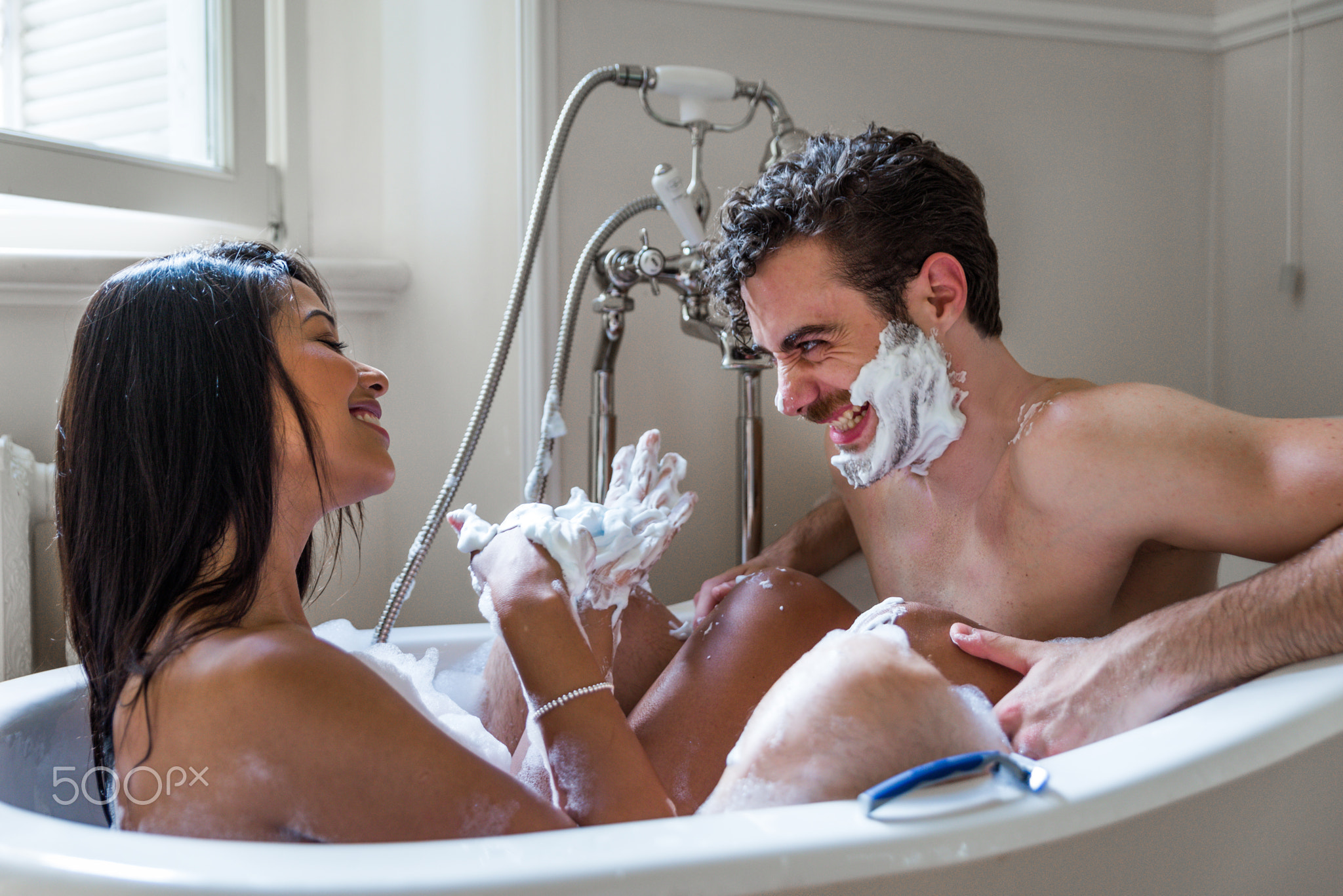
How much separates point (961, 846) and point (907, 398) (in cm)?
61

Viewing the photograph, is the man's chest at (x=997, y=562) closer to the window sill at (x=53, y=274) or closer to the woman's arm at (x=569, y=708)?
the woman's arm at (x=569, y=708)

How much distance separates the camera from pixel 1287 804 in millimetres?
773

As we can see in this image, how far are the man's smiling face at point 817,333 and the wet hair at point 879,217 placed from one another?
2cm

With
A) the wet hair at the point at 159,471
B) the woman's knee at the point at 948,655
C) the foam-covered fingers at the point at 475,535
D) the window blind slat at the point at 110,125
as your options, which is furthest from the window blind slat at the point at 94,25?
the woman's knee at the point at 948,655

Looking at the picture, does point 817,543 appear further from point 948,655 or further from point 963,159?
point 963,159

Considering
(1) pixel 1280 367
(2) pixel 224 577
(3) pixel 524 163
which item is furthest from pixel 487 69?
(1) pixel 1280 367

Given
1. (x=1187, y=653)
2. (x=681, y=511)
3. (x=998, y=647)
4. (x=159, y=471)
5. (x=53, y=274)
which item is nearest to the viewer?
(x=159, y=471)

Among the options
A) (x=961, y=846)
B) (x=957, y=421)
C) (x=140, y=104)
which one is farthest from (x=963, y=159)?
(x=961, y=846)

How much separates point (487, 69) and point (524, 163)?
0.53 ft

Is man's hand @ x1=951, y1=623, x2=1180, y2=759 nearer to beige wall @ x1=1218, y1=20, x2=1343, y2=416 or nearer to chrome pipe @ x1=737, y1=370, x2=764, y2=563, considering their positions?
chrome pipe @ x1=737, y1=370, x2=764, y2=563

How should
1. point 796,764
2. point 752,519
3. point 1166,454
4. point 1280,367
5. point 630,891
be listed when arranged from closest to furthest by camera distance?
point 630,891, point 796,764, point 1166,454, point 752,519, point 1280,367

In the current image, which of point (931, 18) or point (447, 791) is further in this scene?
point (931, 18)

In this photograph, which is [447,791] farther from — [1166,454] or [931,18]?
[931,18]

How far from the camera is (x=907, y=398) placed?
44.6 inches
